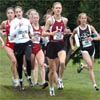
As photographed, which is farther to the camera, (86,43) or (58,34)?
(86,43)

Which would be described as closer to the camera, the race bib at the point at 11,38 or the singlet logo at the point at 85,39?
the race bib at the point at 11,38

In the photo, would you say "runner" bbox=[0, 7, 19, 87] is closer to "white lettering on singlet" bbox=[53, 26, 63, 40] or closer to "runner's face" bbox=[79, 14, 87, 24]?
"white lettering on singlet" bbox=[53, 26, 63, 40]

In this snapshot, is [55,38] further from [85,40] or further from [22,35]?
[85,40]

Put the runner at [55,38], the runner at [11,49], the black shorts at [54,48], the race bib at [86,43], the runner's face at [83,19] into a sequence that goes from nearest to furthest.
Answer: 1. the runner at [55,38]
2. the black shorts at [54,48]
3. the runner at [11,49]
4. the runner's face at [83,19]
5. the race bib at [86,43]

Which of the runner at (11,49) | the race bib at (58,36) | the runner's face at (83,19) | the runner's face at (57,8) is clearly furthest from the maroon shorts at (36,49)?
the runner's face at (57,8)

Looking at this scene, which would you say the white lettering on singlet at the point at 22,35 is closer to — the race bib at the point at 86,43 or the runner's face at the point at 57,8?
the runner's face at the point at 57,8

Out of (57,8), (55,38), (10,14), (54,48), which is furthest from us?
(10,14)

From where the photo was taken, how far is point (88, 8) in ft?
126

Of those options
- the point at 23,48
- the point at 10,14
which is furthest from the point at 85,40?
the point at 10,14

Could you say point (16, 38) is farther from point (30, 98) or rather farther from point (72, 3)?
point (72, 3)

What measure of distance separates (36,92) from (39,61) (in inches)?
36.5

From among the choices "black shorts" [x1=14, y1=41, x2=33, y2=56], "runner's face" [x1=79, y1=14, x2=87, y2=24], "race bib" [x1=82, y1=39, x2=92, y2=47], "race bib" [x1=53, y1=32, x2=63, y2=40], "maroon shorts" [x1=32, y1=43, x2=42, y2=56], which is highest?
"runner's face" [x1=79, y1=14, x2=87, y2=24]

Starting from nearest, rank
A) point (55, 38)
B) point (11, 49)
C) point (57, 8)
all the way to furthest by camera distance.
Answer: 1. point (57, 8)
2. point (55, 38)
3. point (11, 49)

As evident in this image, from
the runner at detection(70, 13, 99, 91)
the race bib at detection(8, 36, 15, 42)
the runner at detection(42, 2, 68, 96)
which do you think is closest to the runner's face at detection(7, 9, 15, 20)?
the race bib at detection(8, 36, 15, 42)
